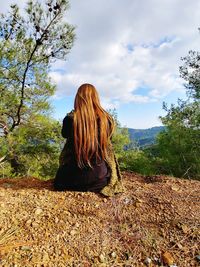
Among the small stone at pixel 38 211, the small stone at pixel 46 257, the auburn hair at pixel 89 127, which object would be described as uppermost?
the auburn hair at pixel 89 127

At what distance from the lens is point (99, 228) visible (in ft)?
11.5

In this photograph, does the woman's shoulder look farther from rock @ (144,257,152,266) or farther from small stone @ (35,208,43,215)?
rock @ (144,257,152,266)

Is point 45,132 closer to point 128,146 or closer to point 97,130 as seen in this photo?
point 97,130

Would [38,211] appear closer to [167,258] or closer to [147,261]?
[147,261]

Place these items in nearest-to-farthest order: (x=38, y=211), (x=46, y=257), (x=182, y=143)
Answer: (x=46, y=257), (x=38, y=211), (x=182, y=143)

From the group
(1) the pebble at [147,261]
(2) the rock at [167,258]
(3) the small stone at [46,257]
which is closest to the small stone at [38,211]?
(3) the small stone at [46,257]

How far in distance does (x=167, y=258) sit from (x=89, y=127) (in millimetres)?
2177

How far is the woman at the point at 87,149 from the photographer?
14.7 ft

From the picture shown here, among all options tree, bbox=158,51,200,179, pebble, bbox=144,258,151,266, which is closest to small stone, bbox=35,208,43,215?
pebble, bbox=144,258,151,266

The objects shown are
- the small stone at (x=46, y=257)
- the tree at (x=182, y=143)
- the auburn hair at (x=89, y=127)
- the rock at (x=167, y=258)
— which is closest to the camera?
the small stone at (x=46, y=257)

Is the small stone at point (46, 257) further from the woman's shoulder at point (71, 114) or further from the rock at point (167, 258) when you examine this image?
the woman's shoulder at point (71, 114)

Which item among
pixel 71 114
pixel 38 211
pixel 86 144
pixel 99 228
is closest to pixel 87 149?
pixel 86 144

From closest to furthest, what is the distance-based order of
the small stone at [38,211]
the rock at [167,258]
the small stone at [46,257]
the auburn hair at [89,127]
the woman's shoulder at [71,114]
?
the small stone at [46,257] < the rock at [167,258] < the small stone at [38,211] < the auburn hair at [89,127] < the woman's shoulder at [71,114]

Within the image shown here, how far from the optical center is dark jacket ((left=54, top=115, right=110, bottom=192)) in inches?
178
